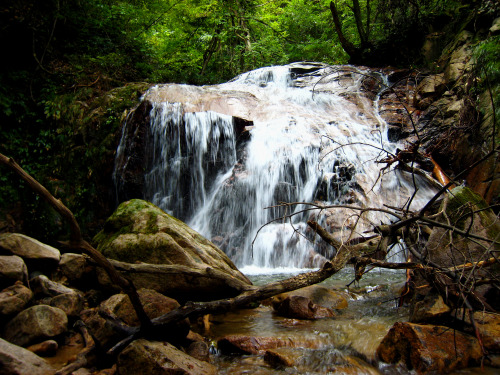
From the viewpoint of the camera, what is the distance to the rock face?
7.50ft

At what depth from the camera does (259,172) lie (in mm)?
8273

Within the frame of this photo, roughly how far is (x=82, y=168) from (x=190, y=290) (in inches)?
237

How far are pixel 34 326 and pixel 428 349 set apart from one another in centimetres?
324

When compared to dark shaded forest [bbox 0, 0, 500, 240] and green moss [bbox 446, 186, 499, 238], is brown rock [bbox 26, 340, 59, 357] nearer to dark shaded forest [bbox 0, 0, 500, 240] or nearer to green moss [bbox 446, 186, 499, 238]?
green moss [bbox 446, 186, 499, 238]

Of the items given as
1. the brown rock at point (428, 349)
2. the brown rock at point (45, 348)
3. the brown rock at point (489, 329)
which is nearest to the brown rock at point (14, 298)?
the brown rock at point (45, 348)

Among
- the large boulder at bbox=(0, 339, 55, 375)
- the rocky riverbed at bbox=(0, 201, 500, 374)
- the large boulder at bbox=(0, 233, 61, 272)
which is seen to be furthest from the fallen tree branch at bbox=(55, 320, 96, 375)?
the large boulder at bbox=(0, 233, 61, 272)

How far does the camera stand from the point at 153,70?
39.2ft

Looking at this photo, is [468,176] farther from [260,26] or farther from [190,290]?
[260,26]

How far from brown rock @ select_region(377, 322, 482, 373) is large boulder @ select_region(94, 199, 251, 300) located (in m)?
1.36

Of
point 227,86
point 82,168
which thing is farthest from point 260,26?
point 82,168

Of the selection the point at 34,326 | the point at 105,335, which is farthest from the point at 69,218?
the point at 34,326

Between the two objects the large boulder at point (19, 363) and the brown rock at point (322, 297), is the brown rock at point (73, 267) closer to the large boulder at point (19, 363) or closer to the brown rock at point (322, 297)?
the large boulder at point (19, 363)

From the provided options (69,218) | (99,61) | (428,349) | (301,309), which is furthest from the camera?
(99,61)

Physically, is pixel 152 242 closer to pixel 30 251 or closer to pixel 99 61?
pixel 30 251
